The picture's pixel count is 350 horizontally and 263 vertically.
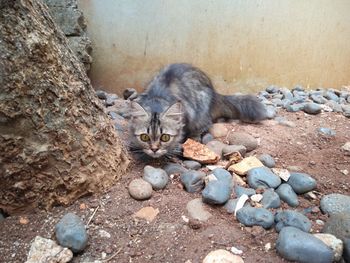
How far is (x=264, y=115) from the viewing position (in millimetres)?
3020

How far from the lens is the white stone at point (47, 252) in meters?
1.39

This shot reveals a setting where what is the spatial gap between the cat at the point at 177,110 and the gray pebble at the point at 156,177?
0.20 meters

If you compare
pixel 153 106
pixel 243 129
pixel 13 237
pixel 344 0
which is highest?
pixel 344 0

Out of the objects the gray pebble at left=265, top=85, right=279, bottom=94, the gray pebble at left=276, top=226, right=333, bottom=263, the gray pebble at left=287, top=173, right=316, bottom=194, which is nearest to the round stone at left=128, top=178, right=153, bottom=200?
the gray pebble at left=276, top=226, right=333, bottom=263

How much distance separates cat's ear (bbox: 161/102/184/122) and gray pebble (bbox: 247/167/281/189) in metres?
0.62

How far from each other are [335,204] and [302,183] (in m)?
0.22

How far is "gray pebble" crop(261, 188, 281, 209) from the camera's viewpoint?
180 centimetres

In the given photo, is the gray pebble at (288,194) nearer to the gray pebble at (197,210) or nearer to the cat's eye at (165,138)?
the gray pebble at (197,210)

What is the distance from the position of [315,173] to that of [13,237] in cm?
172

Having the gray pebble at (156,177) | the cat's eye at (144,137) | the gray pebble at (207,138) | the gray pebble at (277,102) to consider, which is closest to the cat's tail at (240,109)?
the gray pebble at (207,138)

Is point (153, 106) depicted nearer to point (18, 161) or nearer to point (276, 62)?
point (18, 161)

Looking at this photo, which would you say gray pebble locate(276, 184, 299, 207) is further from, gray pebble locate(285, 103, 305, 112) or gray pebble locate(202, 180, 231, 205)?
gray pebble locate(285, 103, 305, 112)

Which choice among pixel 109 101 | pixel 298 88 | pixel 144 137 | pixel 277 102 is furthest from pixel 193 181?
pixel 298 88

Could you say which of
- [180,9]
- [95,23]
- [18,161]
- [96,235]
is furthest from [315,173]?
[95,23]
